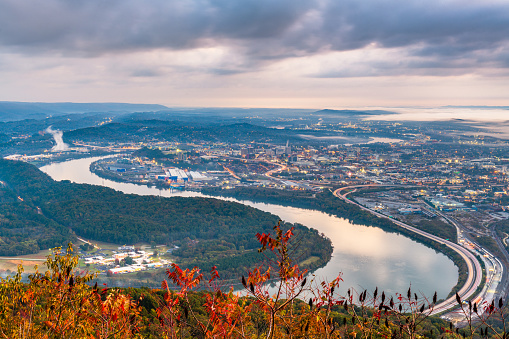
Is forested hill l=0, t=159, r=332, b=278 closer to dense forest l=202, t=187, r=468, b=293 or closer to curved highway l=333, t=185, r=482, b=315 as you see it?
dense forest l=202, t=187, r=468, b=293

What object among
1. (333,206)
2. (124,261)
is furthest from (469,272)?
(124,261)

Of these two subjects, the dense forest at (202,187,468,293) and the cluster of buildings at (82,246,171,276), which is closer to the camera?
the cluster of buildings at (82,246,171,276)

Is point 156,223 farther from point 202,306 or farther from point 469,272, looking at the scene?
point 202,306

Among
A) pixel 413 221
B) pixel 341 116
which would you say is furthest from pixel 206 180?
pixel 341 116

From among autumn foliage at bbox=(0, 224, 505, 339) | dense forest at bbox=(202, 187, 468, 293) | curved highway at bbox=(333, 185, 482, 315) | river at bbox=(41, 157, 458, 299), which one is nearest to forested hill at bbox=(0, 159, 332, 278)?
river at bbox=(41, 157, 458, 299)

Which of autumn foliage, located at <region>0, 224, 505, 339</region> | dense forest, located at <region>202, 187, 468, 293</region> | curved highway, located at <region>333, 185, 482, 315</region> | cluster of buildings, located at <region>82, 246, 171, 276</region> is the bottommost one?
dense forest, located at <region>202, 187, 468, 293</region>

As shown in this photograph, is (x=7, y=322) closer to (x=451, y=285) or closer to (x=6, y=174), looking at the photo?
(x=451, y=285)

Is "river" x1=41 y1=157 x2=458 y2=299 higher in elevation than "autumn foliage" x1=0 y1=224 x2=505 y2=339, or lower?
lower
